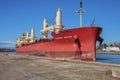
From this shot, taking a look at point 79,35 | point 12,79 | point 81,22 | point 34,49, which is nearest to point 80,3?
point 81,22

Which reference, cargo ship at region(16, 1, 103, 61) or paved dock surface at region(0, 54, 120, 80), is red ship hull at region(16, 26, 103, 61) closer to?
cargo ship at region(16, 1, 103, 61)

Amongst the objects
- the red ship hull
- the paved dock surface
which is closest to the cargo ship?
the red ship hull

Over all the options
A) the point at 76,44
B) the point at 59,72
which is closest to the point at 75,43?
the point at 76,44

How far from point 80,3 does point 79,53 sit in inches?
318

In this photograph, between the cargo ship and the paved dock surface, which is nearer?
the paved dock surface

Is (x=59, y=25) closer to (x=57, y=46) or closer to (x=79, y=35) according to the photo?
(x=57, y=46)

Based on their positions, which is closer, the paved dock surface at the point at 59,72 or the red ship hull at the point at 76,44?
the paved dock surface at the point at 59,72

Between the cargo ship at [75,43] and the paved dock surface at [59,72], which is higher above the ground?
the cargo ship at [75,43]

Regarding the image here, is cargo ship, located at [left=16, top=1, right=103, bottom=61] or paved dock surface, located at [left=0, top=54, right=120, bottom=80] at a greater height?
cargo ship, located at [left=16, top=1, right=103, bottom=61]

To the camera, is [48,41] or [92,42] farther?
[48,41]

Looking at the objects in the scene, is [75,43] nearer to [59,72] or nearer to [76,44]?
[76,44]

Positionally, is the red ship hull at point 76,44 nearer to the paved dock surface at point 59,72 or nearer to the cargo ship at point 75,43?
the cargo ship at point 75,43

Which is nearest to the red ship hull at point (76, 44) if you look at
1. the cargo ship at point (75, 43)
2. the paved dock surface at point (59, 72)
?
the cargo ship at point (75, 43)

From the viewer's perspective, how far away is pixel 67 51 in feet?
106
